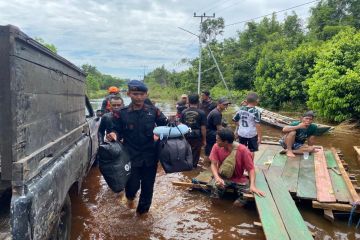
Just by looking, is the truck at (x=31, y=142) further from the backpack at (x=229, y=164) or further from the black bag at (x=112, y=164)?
the backpack at (x=229, y=164)

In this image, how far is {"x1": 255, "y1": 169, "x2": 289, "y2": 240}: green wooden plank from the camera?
12.0 ft

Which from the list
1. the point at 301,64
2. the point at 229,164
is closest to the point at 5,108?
the point at 229,164

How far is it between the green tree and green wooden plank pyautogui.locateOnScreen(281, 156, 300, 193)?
27.0ft

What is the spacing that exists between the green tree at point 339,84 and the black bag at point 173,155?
38.4ft

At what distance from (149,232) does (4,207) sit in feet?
5.46

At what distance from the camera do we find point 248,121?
20.3 feet

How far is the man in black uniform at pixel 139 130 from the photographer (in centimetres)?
400

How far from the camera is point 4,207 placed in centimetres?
324

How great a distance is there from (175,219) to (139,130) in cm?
139

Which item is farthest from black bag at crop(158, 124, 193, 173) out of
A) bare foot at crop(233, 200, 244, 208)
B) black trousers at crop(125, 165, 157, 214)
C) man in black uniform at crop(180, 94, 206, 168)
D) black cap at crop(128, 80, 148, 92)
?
man in black uniform at crop(180, 94, 206, 168)

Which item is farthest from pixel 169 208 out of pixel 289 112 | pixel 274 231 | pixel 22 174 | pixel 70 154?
pixel 289 112

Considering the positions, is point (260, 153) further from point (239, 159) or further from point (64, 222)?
point (64, 222)

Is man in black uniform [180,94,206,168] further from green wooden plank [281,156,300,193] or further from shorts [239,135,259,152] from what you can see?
green wooden plank [281,156,300,193]

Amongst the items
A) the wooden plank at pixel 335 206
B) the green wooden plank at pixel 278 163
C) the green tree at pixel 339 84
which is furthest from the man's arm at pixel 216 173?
the green tree at pixel 339 84
